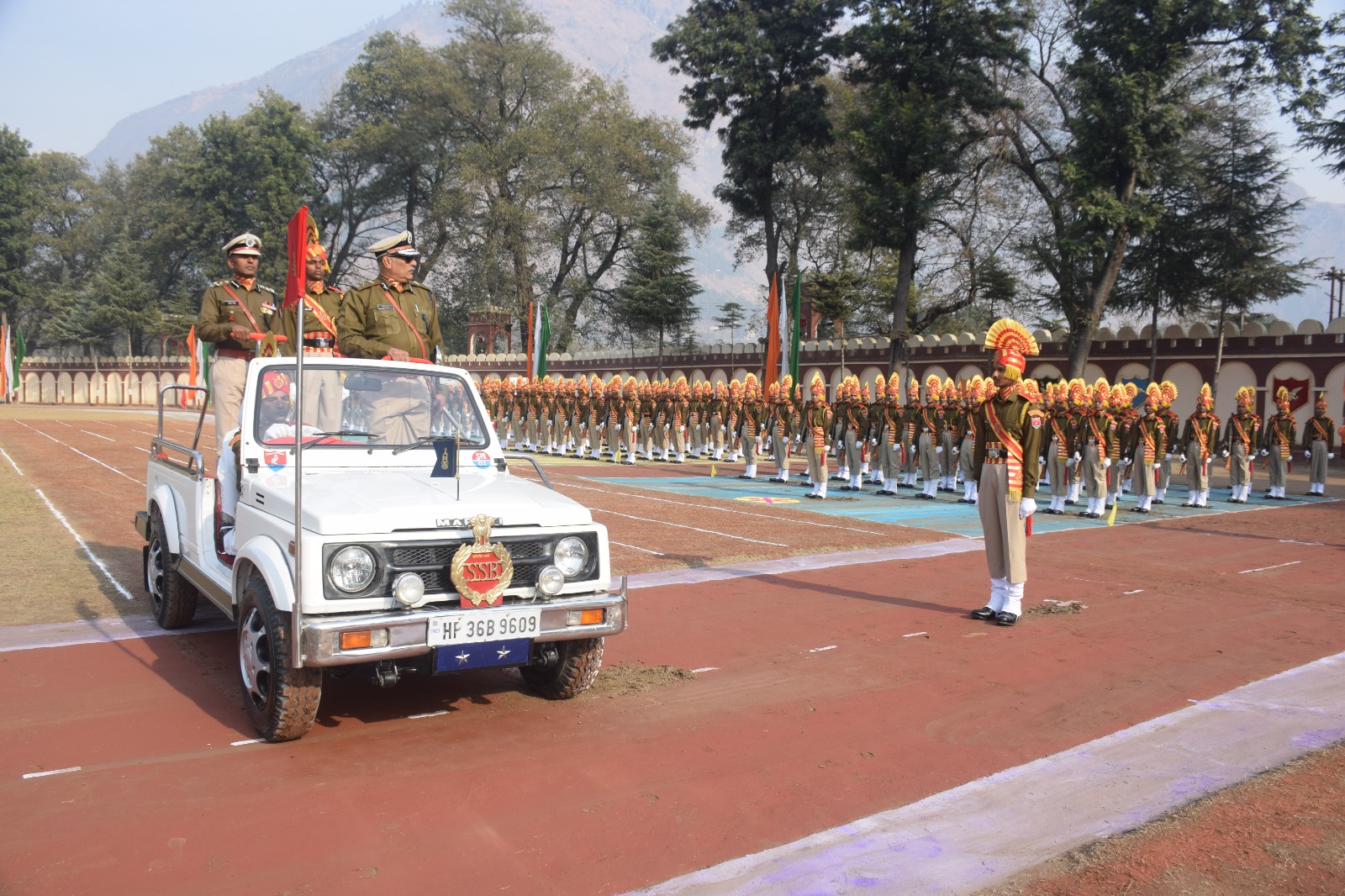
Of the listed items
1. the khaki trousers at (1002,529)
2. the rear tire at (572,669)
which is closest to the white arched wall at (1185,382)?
the khaki trousers at (1002,529)

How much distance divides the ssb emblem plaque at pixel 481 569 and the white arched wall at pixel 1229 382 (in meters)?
30.5

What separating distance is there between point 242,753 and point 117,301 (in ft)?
273

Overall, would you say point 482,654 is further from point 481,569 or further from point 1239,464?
point 1239,464

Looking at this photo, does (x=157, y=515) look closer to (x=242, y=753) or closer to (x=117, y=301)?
(x=242, y=753)

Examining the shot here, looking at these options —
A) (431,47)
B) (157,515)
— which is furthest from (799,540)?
(431,47)

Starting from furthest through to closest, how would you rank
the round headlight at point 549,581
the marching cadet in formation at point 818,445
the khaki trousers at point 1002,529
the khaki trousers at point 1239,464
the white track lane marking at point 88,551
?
the khaki trousers at point 1239,464 < the marching cadet in formation at point 818,445 < the white track lane marking at point 88,551 < the khaki trousers at point 1002,529 < the round headlight at point 549,581

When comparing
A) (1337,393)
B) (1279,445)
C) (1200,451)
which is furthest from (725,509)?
(1337,393)

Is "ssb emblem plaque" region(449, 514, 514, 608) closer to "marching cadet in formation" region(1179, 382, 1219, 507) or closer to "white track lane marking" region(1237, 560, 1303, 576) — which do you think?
"white track lane marking" region(1237, 560, 1303, 576)

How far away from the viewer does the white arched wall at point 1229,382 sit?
29.9 metres

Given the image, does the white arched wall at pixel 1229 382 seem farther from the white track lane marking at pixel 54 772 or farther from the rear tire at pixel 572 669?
the white track lane marking at pixel 54 772

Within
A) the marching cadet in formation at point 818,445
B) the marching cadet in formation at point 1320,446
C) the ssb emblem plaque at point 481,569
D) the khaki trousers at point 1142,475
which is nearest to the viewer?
the ssb emblem plaque at point 481,569

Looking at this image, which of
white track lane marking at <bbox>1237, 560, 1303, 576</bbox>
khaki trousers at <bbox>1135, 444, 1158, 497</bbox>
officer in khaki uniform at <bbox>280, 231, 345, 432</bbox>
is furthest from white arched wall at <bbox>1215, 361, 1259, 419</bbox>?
officer in khaki uniform at <bbox>280, 231, 345, 432</bbox>

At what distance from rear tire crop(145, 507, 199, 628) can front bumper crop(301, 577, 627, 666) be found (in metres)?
2.97

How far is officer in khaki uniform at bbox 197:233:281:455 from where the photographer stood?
283 inches
